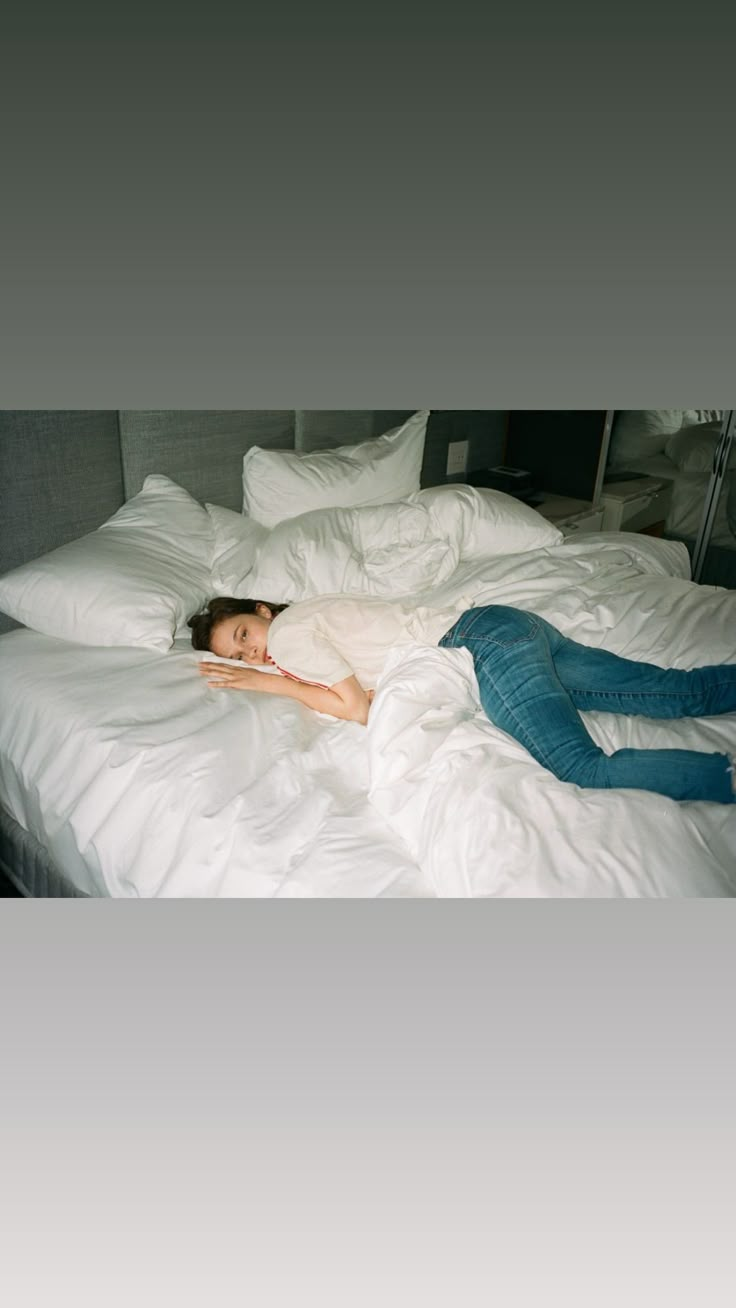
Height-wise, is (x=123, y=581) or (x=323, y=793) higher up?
(x=123, y=581)

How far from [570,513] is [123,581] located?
3.65 ft

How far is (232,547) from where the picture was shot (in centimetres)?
167

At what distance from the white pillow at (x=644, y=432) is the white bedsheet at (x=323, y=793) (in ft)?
1.40

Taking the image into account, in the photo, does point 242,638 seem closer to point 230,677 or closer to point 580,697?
point 230,677

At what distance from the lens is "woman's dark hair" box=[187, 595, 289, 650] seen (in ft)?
4.78

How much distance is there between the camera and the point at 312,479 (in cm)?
174

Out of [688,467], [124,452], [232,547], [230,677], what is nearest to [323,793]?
[230,677]

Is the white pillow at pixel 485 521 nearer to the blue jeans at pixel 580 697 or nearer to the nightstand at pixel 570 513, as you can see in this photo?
the nightstand at pixel 570 513

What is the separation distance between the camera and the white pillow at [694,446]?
184 centimetres

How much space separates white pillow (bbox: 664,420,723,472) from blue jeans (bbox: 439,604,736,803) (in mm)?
714

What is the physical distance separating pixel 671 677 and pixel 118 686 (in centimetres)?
97

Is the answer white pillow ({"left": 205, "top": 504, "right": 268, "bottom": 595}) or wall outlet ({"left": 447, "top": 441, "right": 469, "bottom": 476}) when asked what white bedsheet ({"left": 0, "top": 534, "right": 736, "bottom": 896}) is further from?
wall outlet ({"left": 447, "top": 441, "right": 469, "bottom": 476})
